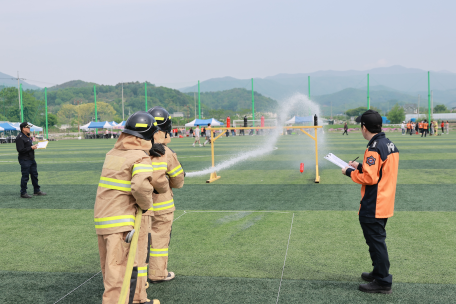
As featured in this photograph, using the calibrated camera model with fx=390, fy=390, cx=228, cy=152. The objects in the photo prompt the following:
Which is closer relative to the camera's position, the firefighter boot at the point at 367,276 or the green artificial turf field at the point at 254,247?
the green artificial turf field at the point at 254,247

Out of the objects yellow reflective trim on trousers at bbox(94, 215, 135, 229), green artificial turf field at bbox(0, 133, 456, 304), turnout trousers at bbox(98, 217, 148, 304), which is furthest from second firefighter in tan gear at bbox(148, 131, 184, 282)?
yellow reflective trim on trousers at bbox(94, 215, 135, 229)

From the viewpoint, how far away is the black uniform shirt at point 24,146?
9852 mm

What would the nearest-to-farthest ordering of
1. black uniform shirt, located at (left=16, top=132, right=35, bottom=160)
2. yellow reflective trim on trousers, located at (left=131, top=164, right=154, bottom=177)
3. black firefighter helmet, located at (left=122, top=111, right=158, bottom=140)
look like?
yellow reflective trim on trousers, located at (left=131, top=164, right=154, bottom=177) → black firefighter helmet, located at (left=122, top=111, right=158, bottom=140) → black uniform shirt, located at (left=16, top=132, right=35, bottom=160)

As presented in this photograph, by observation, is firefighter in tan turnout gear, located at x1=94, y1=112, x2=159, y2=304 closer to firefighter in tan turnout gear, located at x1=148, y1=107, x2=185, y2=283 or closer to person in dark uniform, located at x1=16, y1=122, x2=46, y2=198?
firefighter in tan turnout gear, located at x1=148, y1=107, x2=185, y2=283

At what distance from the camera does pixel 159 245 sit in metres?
4.54

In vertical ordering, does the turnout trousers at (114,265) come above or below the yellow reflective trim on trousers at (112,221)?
below

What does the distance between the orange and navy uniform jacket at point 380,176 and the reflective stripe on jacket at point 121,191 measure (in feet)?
7.36

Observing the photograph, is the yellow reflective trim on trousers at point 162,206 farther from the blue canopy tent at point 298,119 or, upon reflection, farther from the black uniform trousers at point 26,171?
the blue canopy tent at point 298,119

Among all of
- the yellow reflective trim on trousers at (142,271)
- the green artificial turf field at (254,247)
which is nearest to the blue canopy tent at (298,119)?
the green artificial turf field at (254,247)

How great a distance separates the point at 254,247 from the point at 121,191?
2.96 meters

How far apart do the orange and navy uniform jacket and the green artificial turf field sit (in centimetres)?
94

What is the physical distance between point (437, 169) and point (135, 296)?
13238mm

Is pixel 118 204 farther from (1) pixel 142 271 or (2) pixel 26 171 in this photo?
(2) pixel 26 171

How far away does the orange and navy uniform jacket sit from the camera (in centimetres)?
409
